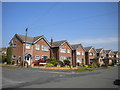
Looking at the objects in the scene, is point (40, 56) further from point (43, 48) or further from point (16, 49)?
point (16, 49)

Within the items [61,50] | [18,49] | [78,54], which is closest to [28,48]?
[18,49]

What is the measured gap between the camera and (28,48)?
31000 mm

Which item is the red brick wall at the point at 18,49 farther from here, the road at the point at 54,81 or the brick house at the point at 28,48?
the road at the point at 54,81

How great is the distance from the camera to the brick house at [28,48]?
99.2ft

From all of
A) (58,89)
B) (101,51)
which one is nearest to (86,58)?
(101,51)

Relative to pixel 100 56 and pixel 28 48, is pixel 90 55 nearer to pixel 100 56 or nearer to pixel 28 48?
pixel 100 56

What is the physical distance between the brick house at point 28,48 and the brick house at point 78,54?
36.3 feet

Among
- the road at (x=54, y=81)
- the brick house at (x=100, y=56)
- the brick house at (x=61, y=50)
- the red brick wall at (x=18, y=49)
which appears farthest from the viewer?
the brick house at (x=100, y=56)

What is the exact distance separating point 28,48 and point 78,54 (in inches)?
721

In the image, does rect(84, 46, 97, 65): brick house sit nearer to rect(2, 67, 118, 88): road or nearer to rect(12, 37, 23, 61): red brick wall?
rect(12, 37, 23, 61): red brick wall

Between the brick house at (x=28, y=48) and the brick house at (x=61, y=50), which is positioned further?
the brick house at (x=61, y=50)

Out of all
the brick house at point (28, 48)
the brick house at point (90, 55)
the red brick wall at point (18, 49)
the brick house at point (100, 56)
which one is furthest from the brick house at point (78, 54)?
the red brick wall at point (18, 49)

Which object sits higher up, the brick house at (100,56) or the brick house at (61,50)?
the brick house at (61,50)

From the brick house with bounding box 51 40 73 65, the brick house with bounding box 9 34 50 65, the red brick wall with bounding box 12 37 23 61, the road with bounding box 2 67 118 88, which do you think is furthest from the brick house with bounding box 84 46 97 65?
the road with bounding box 2 67 118 88
